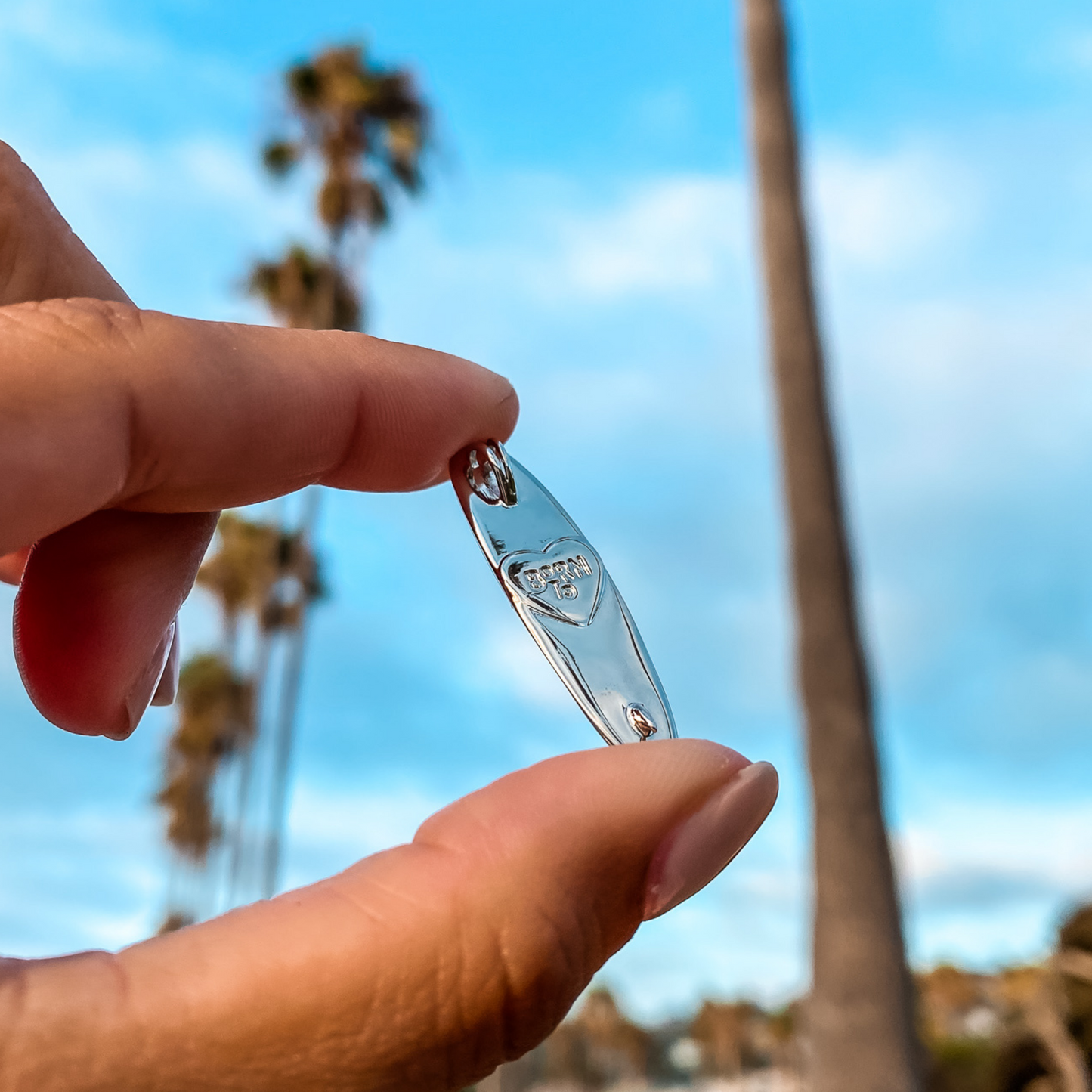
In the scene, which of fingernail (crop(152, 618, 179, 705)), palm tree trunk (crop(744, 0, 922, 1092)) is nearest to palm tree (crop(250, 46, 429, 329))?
palm tree trunk (crop(744, 0, 922, 1092))

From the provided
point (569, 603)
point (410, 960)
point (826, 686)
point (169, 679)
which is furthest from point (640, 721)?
point (826, 686)

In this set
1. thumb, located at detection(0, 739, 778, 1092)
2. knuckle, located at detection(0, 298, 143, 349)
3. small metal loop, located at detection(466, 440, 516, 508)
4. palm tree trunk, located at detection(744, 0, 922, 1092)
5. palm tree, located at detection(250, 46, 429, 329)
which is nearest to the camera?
thumb, located at detection(0, 739, 778, 1092)

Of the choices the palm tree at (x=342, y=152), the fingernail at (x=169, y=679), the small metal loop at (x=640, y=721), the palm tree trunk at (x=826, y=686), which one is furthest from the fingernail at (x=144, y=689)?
the palm tree at (x=342, y=152)

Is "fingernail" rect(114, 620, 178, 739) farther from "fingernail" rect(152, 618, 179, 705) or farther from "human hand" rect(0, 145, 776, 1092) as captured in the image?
"human hand" rect(0, 145, 776, 1092)

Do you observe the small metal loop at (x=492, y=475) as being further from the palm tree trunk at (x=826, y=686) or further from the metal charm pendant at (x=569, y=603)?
the palm tree trunk at (x=826, y=686)

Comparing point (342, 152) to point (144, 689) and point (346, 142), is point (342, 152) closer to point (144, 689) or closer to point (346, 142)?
point (346, 142)
